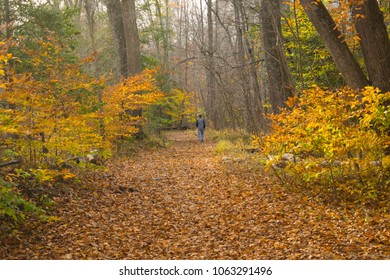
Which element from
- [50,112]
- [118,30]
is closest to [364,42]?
[50,112]

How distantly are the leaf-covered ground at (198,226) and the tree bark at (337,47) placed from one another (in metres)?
2.40

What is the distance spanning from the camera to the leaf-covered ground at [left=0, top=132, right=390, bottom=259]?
18.7 ft

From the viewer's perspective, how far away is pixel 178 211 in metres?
8.05

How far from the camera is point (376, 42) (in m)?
7.91

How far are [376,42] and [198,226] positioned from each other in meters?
4.52

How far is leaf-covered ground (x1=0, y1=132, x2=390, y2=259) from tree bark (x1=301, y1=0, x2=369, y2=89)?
7.87ft

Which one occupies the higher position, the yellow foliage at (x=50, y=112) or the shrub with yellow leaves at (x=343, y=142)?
the yellow foliage at (x=50, y=112)

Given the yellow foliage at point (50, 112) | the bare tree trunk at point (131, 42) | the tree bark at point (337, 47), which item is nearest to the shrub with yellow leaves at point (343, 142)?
the tree bark at point (337, 47)

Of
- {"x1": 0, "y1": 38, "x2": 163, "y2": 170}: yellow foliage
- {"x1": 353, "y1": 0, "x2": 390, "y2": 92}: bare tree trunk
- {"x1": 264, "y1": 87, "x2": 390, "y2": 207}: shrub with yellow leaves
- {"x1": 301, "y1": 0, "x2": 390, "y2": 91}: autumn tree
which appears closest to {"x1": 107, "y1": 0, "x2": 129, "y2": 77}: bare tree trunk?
{"x1": 0, "y1": 38, "x2": 163, "y2": 170}: yellow foliage

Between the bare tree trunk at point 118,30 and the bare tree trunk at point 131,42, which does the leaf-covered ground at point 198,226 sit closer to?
the bare tree trunk at point 131,42

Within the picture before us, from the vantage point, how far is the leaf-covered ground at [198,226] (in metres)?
5.71

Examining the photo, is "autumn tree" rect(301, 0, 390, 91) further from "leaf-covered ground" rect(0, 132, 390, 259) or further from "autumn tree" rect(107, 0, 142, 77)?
"autumn tree" rect(107, 0, 142, 77)

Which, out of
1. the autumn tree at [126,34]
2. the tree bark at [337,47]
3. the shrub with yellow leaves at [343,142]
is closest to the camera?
the shrub with yellow leaves at [343,142]

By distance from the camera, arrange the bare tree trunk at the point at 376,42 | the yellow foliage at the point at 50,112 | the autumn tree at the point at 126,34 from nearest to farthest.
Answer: the yellow foliage at the point at 50,112 → the bare tree trunk at the point at 376,42 → the autumn tree at the point at 126,34
